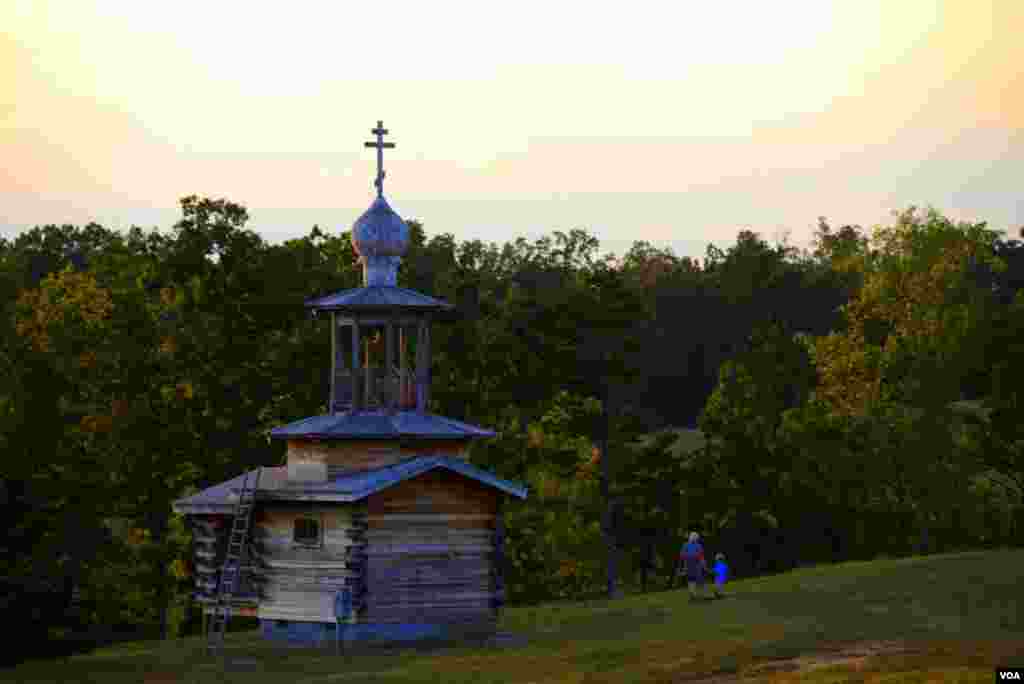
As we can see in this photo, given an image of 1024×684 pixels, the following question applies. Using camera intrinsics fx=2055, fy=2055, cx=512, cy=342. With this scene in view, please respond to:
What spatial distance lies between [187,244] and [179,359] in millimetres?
4354

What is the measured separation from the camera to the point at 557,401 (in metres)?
74.9

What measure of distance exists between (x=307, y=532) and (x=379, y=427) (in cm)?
294

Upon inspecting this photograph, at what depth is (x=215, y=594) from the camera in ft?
165

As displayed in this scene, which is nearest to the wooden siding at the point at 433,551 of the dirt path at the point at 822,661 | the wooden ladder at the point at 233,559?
the wooden ladder at the point at 233,559

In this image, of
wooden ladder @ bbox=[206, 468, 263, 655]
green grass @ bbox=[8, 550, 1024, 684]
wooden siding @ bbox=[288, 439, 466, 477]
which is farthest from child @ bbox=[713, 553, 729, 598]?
wooden ladder @ bbox=[206, 468, 263, 655]

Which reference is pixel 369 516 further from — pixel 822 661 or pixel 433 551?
pixel 822 661

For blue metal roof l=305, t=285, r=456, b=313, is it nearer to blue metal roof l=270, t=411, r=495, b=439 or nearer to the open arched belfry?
the open arched belfry

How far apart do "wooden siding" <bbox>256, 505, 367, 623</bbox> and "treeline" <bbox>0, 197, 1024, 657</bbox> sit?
14.5m

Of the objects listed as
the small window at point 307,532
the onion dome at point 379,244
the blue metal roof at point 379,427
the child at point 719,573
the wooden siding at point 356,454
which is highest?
the onion dome at point 379,244

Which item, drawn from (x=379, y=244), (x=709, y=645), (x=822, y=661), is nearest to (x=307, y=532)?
(x=379, y=244)

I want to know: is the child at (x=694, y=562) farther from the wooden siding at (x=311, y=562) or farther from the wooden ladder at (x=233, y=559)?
the wooden ladder at (x=233, y=559)

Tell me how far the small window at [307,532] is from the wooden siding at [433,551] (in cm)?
143

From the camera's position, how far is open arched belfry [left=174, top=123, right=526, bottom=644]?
46.4 metres

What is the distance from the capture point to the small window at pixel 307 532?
47.1 m
